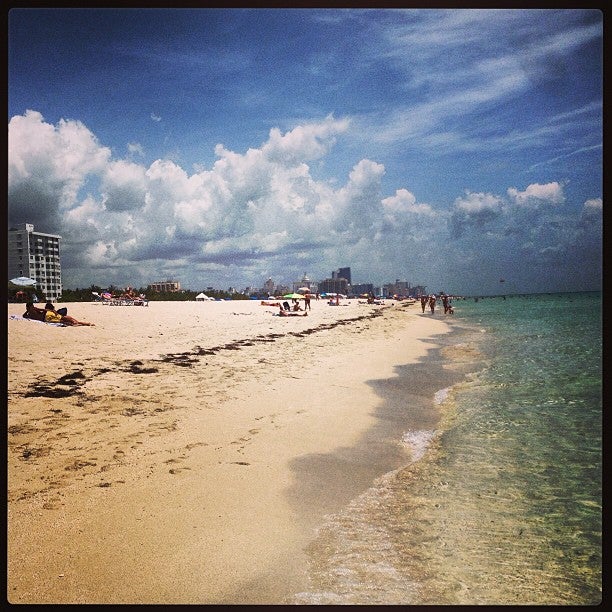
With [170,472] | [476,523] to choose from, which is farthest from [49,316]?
[476,523]

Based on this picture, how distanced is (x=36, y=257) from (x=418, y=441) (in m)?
6.02

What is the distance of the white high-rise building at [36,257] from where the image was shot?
4.26 m

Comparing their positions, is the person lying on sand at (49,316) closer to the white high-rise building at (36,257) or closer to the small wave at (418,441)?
the white high-rise building at (36,257)

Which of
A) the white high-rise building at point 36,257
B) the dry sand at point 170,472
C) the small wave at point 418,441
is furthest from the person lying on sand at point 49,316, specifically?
the small wave at point 418,441

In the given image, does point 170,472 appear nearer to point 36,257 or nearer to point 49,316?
point 36,257

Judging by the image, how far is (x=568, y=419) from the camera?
23.1 ft

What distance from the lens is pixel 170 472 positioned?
4.14 meters

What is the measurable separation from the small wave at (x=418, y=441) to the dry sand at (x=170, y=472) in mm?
136

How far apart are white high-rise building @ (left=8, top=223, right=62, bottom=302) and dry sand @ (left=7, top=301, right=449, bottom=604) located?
1.70 metres

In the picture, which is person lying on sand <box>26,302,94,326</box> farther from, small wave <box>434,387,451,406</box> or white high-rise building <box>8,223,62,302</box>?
small wave <box>434,387,451,406</box>

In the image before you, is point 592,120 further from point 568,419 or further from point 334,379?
point 334,379

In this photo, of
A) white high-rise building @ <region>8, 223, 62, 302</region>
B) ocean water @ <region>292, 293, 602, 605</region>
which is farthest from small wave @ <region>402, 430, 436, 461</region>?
white high-rise building @ <region>8, 223, 62, 302</region>
